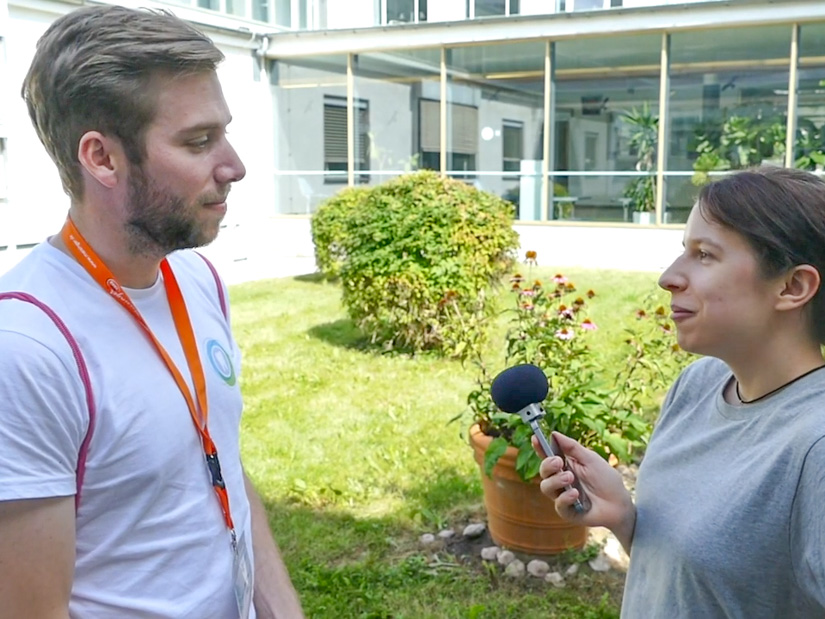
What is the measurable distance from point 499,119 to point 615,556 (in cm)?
1338

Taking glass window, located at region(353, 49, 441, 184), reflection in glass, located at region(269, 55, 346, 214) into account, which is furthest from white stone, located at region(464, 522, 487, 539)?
reflection in glass, located at region(269, 55, 346, 214)

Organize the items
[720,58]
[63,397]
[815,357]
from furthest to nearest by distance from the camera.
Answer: [720,58], [815,357], [63,397]

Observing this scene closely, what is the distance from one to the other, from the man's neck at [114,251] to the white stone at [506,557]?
117 inches

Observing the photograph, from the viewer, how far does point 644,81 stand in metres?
15.5

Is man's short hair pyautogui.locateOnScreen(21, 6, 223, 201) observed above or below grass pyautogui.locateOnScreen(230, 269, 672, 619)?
above

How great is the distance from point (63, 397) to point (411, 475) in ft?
13.3

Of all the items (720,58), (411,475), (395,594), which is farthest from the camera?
(720,58)

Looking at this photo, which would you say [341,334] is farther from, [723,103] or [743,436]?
[723,103]

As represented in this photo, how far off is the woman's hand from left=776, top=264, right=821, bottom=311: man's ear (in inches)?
22.0

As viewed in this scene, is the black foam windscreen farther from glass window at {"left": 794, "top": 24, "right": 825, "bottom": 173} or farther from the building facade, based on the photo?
glass window at {"left": 794, "top": 24, "right": 825, "bottom": 173}

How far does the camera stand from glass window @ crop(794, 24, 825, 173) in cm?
1416

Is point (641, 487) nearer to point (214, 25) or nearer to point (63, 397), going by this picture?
point (63, 397)

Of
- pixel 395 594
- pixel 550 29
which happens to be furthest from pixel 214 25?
pixel 395 594

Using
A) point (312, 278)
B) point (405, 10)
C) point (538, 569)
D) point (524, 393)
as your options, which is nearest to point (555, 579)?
point (538, 569)
